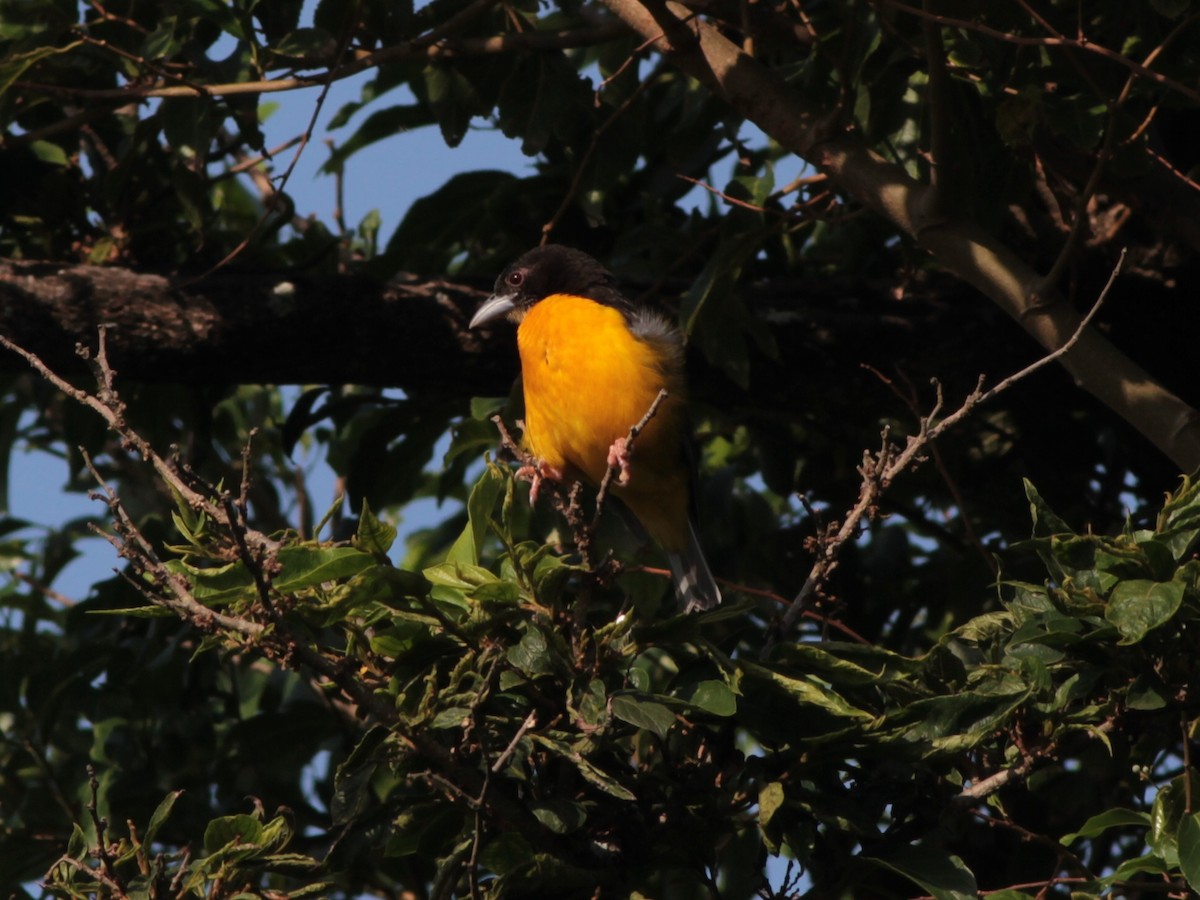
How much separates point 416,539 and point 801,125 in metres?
2.71

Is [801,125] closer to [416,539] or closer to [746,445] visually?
[746,445]

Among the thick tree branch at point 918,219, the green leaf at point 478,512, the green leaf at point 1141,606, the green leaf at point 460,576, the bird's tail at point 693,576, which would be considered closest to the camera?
the green leaf at point 1141,606

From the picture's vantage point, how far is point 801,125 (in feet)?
12.5

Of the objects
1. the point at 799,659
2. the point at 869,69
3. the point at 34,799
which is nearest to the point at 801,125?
the point at 869,69

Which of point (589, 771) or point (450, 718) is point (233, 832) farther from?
point (589, 771)

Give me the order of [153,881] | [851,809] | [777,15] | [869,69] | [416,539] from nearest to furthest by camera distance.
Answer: [153,881], [851,809], [869,69], [777,15], [416,539]

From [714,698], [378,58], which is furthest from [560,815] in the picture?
[378,58]

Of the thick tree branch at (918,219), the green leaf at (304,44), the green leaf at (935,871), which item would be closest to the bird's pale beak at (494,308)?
the green leaf at (304,44)

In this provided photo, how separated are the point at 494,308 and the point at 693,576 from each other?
3.38ft

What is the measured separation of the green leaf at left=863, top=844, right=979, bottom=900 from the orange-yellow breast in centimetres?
200

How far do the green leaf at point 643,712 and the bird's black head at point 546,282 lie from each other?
7.05 feet

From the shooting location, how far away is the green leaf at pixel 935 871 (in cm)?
265

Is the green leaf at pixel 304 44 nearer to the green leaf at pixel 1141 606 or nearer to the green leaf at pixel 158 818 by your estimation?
the green leaf at pixel 158 818

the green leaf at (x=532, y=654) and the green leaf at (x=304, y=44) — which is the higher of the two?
the green leaf at (x=304, y=44)
